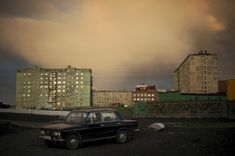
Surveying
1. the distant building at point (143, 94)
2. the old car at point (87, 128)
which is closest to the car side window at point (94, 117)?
the old car at point (87, 128)

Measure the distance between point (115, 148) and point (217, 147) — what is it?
4.20 metres

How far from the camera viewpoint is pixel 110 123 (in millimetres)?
16797

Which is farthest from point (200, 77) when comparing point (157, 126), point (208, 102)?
point (157, 126)

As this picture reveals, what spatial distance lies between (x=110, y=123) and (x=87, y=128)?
137cm

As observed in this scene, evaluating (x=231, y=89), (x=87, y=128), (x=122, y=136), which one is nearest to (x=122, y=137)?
(x=122, y=136)

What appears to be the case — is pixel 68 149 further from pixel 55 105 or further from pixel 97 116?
pixel 55 105

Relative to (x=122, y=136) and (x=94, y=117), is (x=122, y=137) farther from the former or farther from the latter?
(x=94, y=117)

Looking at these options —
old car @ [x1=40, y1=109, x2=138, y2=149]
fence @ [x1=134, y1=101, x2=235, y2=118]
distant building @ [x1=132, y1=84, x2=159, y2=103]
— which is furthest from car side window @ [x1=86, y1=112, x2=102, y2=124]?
distant building @ [x1=132, y1=84, x2=159, y2=103]

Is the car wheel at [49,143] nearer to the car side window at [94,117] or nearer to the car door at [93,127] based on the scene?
the car door at [93,127]

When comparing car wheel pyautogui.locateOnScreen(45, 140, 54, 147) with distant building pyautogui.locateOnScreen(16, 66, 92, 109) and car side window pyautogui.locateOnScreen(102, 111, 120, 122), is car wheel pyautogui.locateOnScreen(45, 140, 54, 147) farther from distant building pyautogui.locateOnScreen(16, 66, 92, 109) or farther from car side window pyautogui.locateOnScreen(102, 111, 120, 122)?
distant building pyautogui.locateOnScreen(16, 66, 92, 109)

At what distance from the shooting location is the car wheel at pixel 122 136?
17.0 metres

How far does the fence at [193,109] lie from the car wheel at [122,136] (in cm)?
2835

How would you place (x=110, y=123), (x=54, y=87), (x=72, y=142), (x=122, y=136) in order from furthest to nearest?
(x=54, y=87) < (x=122, y=136) < (x=110, y=123) < (x=72, y=142)

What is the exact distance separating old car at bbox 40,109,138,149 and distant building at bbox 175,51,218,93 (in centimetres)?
12533
